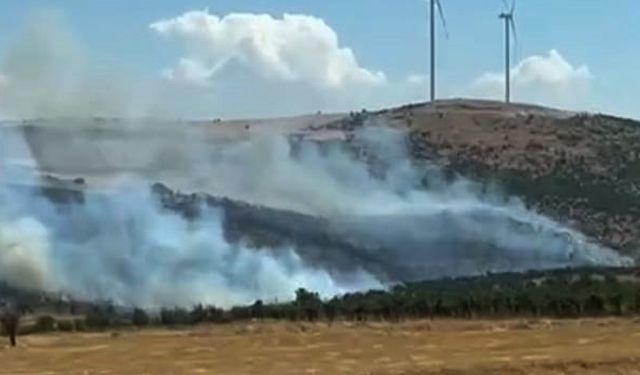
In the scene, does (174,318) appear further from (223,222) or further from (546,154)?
(546,154)

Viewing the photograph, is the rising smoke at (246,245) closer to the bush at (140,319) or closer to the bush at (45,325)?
the bush at (140,319)

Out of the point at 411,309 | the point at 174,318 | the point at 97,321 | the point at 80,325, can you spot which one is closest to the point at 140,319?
the point at 174,318

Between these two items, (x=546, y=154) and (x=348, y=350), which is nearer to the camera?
(x=348, y=350)

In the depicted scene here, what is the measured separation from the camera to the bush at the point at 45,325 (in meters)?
71.3

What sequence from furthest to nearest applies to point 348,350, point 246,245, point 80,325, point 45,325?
point 246,245 < point 80,325 < point 45,325 < point 348,350

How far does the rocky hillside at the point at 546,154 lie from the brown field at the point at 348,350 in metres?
60.3

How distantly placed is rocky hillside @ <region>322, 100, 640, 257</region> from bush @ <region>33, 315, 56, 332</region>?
62.3 m

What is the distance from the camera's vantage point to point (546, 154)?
159 metres

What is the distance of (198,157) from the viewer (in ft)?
474

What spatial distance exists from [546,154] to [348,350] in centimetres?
10682

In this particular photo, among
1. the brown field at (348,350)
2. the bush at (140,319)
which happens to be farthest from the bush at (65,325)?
the bush at (140,319)

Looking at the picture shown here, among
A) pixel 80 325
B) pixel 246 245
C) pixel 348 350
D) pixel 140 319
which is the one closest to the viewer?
pixel 348 350

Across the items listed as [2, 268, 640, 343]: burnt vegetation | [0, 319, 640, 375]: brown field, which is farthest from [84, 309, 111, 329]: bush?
[0, 319, 640, 375]: brown field

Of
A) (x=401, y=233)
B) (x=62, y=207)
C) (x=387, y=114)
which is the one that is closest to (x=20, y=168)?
(x=62, y=207)
